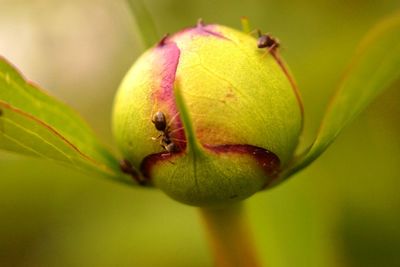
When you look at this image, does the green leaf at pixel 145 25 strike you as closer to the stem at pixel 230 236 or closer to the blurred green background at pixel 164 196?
the stem at pixel 230 236

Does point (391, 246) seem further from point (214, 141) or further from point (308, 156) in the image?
point (214, 141)

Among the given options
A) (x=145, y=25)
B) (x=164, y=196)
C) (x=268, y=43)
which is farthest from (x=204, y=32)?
(x=164, y=196)

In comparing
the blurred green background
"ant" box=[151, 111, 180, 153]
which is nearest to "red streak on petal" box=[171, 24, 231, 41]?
"ant" box=[151, 111, 180, 153]

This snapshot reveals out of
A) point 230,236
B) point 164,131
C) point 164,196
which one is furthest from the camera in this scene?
point 164,196

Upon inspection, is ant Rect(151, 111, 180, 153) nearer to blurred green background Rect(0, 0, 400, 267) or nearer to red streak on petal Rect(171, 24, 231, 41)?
red streak on petal Rect(171, 24, 231, 41)

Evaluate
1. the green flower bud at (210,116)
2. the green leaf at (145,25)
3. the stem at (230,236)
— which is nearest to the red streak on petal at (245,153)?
the green flower bud at (210,116)

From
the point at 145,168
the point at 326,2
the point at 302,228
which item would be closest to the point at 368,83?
the point at 145,168

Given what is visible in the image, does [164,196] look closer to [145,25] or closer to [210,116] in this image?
[145,25]
